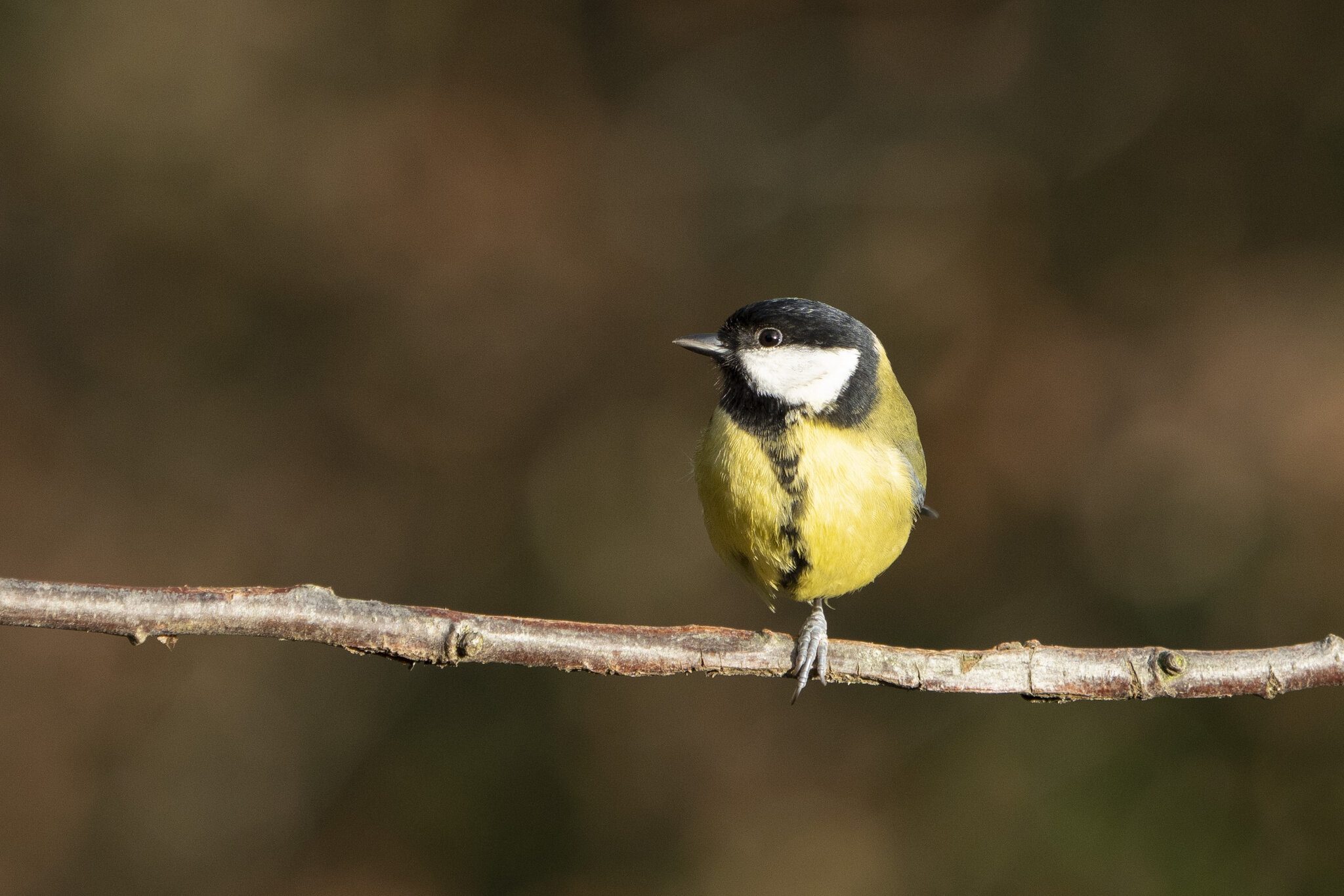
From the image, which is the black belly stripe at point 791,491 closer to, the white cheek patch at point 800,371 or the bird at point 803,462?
the bird at point 803,462

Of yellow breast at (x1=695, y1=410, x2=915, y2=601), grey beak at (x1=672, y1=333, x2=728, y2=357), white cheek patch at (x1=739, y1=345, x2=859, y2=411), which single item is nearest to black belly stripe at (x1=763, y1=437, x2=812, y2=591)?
yellow breast at (x1=695, y1=410, x2=915, y2=601)

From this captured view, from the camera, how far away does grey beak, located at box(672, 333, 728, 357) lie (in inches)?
98.0

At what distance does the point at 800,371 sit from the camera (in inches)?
97.3

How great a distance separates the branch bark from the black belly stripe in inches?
7.7

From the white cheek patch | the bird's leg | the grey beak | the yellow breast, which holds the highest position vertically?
the grey beak

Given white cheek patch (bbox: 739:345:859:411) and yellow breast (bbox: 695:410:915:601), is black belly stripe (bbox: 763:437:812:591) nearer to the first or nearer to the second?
yellow breast (bbox: 695:410:915:601)

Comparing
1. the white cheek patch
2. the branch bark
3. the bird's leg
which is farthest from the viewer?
the white cheek patch

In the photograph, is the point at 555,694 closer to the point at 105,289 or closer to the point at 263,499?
the point at 263,499

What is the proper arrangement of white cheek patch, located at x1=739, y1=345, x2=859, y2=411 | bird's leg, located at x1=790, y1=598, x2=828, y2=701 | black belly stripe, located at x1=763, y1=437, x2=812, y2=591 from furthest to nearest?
1. white cheek patch, located at x1=739, y1=345, x2=859, y2=411
2. black belly stripe, located at x1=763, y1=437, x2=812, y2=591
3. bird's leg, located at x1=790, y1=598, x2=828, y2=701

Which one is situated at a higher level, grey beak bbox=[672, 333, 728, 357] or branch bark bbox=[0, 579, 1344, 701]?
grey beak bbox=[672, 333, 728, 357]

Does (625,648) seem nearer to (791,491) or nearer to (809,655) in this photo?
(809,655)

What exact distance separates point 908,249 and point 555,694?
2558 mm

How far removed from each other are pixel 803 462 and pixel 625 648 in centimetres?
59

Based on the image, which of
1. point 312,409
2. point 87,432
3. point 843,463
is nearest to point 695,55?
point 312,409
